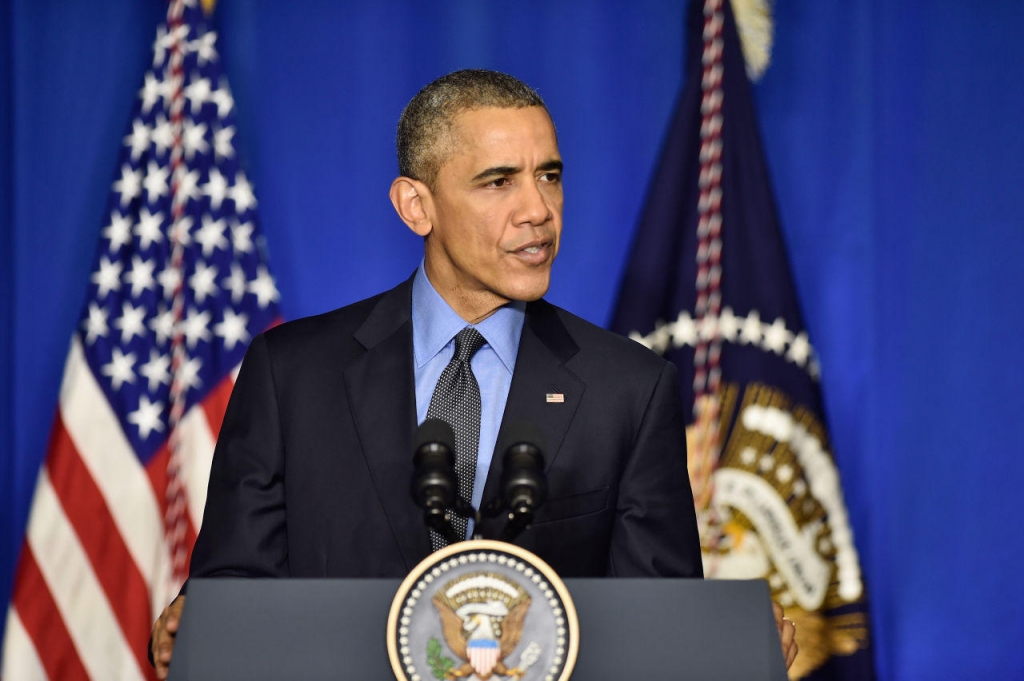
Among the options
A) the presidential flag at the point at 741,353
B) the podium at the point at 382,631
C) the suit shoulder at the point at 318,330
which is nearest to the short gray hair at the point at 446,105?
the suit shoulder at the point at 318,330

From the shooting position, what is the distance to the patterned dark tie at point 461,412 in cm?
194

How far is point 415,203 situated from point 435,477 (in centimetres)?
102

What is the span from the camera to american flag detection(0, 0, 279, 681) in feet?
11.0

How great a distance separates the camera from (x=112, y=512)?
337 centimetres

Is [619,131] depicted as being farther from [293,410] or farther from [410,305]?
[293,410]

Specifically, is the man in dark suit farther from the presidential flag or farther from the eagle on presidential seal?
the presidential flag

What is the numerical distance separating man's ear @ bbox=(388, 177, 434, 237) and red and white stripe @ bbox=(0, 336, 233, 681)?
1479 mm

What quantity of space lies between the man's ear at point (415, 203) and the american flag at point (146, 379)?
52.8 inches

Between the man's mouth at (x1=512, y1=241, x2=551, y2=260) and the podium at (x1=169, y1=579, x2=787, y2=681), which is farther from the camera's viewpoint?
the man's mouth at (x1=512, y1=241, x2=551, y2=260)

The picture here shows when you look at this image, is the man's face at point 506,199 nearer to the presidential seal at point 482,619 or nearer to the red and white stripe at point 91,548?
the presidential seal at point 482,619

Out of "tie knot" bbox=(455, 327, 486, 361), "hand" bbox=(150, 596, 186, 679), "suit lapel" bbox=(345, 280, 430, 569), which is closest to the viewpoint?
"hand" bbox=(150, 596, 186, 679)

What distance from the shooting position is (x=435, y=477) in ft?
4.14

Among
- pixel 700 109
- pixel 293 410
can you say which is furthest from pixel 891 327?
pixel 293 410

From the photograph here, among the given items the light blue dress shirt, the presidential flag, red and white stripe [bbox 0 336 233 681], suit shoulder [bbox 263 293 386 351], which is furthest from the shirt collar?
red and white stripe [bbox 0 336 233 681]
